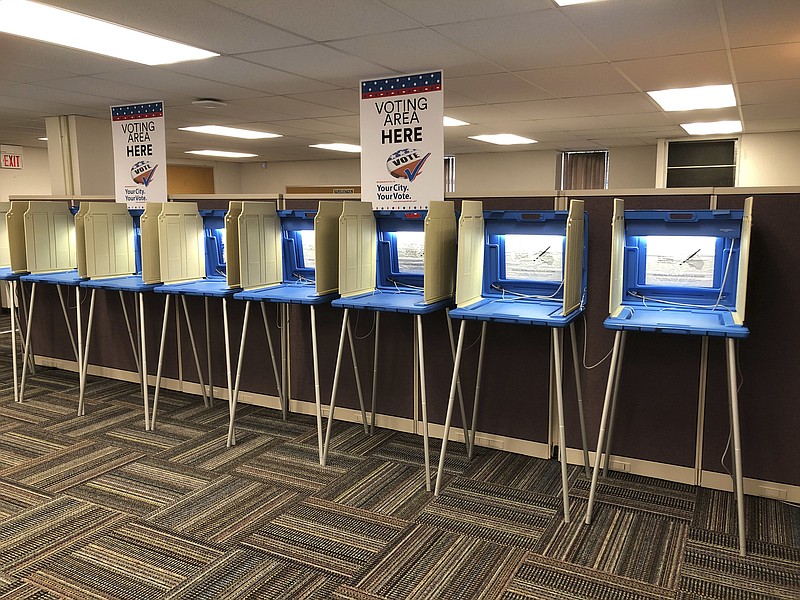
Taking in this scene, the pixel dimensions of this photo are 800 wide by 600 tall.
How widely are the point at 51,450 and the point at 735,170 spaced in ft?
24.9

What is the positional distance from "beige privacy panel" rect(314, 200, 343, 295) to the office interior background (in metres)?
0.51

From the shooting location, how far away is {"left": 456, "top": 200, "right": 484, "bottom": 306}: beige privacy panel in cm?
271

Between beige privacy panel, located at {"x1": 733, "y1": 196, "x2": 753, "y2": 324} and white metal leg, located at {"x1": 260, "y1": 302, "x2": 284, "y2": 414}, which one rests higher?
Answer: beige privacy panel, located at {"x1": 733, "y1": 196, "x2": 753, "y2": 324}

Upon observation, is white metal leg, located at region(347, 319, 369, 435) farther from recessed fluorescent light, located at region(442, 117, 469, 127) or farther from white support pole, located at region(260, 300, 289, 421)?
recessed fluorescent light, located at region(442, 117, 469, 127)

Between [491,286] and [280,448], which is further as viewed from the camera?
[280,448]

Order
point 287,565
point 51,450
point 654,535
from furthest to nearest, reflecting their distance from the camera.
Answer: point 51,450, point 654,535, point 287,565

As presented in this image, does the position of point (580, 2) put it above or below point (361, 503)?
above

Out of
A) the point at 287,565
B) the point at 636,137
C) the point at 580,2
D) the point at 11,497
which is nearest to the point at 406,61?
the point at 580,2

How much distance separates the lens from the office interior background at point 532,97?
2705mm

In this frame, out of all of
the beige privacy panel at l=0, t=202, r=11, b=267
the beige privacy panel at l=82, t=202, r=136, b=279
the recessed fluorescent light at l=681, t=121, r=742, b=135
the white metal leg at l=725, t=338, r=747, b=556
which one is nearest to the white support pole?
the beige privacy panel at l=82, t=202, r=136, b=279

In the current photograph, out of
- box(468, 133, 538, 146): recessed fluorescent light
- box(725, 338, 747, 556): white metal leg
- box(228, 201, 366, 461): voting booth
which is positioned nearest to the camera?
box(725, 338, 747, 556): white metal leg

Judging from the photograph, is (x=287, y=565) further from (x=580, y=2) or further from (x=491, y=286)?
(x=580, y=2)

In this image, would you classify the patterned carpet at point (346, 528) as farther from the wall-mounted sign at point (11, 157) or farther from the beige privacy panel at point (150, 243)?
the wall-mounted sign at point (11, 157)

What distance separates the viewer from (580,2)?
2.69 m
